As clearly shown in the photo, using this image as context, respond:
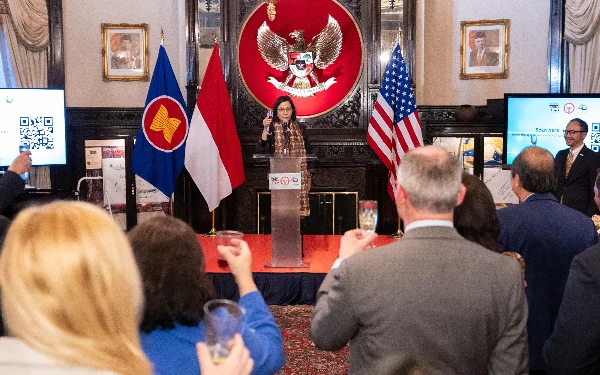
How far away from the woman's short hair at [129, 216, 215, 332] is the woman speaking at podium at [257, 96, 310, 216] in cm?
381

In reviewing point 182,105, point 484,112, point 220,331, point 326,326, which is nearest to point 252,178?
point 182,105

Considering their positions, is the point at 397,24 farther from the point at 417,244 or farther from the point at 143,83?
the point at 417,244

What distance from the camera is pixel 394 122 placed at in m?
6.70

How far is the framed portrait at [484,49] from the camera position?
26.8 ft

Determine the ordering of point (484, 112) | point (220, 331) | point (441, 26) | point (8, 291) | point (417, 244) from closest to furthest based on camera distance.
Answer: point (8, 291)
point (220, 331)
point (417, 244)
point (484, 112)
point (441, 26)

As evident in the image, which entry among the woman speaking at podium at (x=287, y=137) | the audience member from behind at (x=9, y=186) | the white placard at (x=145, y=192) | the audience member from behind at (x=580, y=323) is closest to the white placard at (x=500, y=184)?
the woman speaking at podium at (x=287, y=137)

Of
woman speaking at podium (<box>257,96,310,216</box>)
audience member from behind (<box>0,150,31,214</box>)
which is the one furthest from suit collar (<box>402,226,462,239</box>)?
woman speaking at podium (<box>257,96,310,216</box>)

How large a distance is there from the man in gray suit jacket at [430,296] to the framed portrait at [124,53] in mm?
6996

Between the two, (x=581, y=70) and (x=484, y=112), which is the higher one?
(x=581, y=70)

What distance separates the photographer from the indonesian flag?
20.9 ft

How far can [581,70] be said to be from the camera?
783 centimetres

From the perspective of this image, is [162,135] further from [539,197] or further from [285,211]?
[539,197]

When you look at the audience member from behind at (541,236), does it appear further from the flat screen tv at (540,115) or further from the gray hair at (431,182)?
the flat screen tv at (540,115)

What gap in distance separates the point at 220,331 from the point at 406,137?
5450mm
